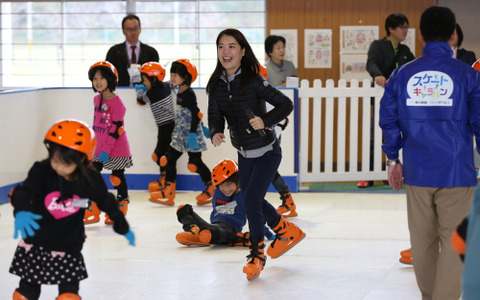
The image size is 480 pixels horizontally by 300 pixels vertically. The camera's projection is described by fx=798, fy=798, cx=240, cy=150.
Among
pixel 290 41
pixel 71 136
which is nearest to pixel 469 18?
pixel 290 41

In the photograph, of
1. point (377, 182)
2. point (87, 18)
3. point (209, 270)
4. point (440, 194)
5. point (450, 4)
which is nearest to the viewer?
point (440, 194)

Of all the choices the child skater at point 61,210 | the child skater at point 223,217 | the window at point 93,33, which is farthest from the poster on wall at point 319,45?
the child skater at point 61,210

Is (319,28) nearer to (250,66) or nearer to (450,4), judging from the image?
(450,4)

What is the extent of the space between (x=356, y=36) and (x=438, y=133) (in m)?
6.75

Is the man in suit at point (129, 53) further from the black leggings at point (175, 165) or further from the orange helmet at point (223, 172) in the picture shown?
the orange helmet at point (223, 172)

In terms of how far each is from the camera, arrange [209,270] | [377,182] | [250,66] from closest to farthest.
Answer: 1. [250,66]
2. [209,270]
3. [377,182]

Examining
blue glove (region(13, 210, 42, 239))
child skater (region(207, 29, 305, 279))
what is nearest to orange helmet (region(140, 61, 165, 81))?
child skater (region(207, 29, 305, 279))

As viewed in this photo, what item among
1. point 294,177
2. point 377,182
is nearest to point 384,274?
point 294,177

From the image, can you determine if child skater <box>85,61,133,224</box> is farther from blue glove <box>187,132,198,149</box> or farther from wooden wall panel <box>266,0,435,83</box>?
wooden wall panel <box>266,0,435,83</box>

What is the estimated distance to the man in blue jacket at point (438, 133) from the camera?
376cm

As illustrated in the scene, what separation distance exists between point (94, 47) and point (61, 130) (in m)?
7.84

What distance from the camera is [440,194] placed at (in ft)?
12.5

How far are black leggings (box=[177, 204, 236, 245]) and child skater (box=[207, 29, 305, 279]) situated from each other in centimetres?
80

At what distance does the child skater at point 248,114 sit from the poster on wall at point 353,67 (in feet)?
18.6
